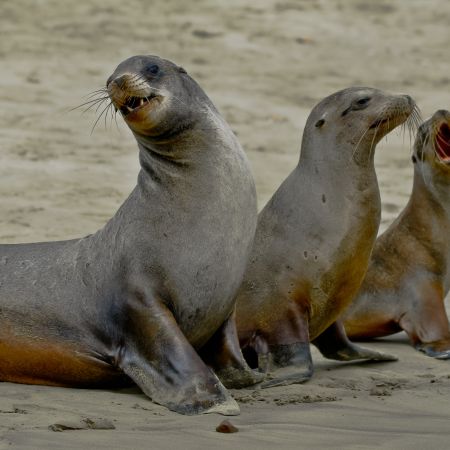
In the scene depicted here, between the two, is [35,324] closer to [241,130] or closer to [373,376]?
[373,376]

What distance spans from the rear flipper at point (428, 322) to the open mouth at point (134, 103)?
235cm

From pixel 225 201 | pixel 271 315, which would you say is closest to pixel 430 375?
pixel 271 315

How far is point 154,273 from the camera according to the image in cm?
646

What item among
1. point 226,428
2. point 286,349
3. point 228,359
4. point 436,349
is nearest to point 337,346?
point 286,349

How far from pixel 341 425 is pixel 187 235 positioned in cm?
118

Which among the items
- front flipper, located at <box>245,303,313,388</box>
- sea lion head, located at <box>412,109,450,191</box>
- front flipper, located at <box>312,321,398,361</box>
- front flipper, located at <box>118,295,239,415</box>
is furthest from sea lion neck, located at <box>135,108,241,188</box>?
sea lion head, located at <box>412,109,450,191</box>

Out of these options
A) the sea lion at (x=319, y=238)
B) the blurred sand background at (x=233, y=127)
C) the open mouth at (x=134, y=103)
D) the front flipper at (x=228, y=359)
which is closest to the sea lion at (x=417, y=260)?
the blurred sand background at (x=233, y=127)

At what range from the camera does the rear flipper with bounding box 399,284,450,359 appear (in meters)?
8.19

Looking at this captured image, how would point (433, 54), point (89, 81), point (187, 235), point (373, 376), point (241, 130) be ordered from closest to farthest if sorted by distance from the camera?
1. point (187, 235)
2. point (373, 376)
3. point (241, 130)
4. point (89, 81)
5. point (433, 54)

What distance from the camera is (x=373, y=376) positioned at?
283 inches

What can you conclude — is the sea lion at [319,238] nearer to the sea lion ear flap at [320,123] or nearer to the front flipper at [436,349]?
the sea lion ear flap at [320,123]

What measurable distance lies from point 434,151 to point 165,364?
294 centimetres

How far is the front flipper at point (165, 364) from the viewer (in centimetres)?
614

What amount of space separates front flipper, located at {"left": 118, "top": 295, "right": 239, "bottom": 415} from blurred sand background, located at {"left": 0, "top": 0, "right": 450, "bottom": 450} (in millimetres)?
95
